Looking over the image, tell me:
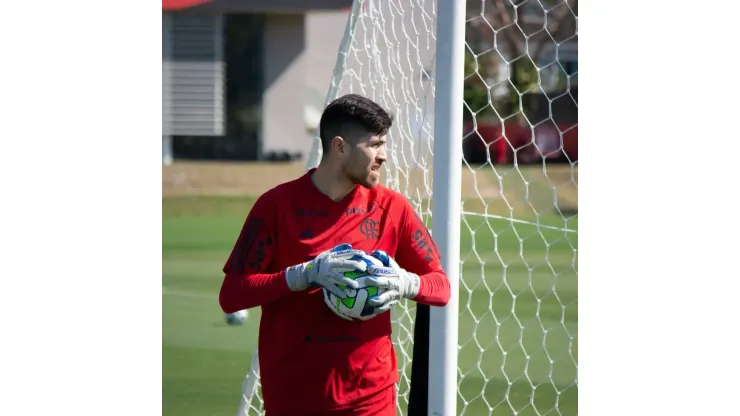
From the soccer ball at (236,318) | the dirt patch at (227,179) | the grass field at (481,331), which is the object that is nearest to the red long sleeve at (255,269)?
the grass field at (481,331)

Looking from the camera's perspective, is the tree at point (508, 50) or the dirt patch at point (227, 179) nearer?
the dirt patch at point (227, 179)

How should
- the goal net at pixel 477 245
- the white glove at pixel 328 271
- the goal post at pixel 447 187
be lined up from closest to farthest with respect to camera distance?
the white glove at pixel 328 271 < the goal post at pixel 447 187 < the goal net at pixel 477 245

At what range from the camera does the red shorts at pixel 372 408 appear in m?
2.59

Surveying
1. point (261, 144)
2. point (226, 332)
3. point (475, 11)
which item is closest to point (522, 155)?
point (475, 11)

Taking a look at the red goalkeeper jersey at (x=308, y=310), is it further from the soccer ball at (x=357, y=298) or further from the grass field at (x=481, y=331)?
the grass field at (x=481, y=331)

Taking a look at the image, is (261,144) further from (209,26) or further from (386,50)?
(386,50)

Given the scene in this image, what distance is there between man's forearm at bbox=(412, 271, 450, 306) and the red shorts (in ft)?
0.93

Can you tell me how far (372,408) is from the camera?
103 inches

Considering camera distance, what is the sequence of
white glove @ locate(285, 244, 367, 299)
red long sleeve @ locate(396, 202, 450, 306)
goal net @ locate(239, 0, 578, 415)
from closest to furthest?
1. white glove @ locate(285, 244, 367, 299)
2. red long sleeve @ locate(396, 202, 450, 306)
3. goal net @ locate(239, 0, 578, 415)

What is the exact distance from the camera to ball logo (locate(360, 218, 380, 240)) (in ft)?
8.79

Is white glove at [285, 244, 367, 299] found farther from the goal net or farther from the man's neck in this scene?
the goal net

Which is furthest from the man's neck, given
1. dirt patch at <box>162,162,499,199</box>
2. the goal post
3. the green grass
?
dirt patch at <box>162,162,499,199</box>

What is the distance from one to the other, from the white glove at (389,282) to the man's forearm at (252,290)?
23 centimetres

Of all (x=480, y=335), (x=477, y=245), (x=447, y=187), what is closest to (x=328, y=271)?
(x=447, y=187)
